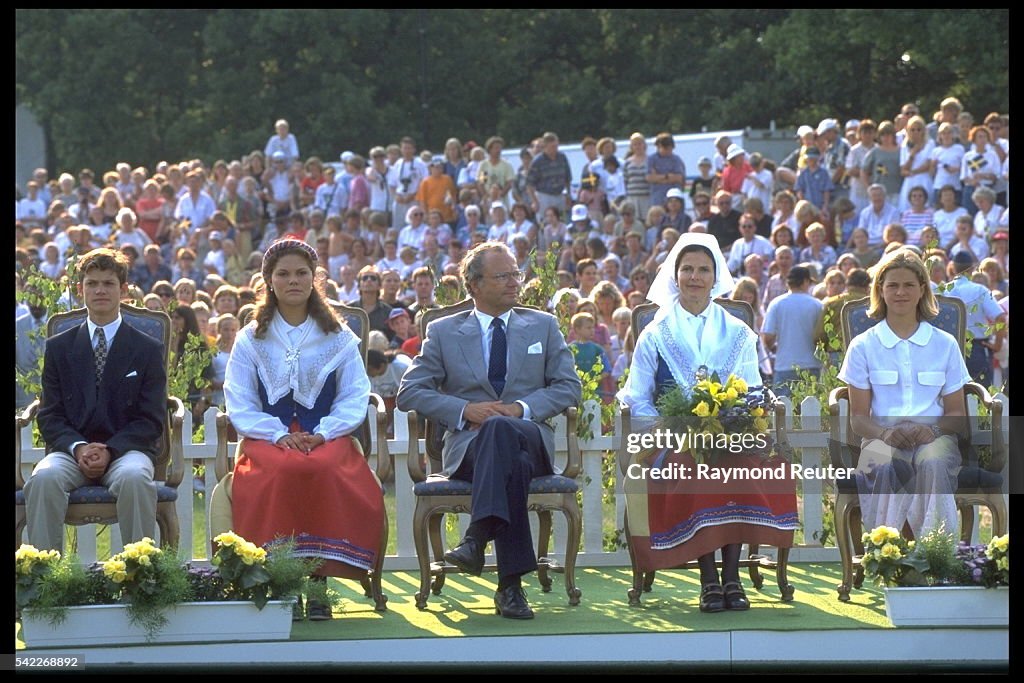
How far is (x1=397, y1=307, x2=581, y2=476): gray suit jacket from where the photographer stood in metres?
7.64

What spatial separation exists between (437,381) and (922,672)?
2607mm

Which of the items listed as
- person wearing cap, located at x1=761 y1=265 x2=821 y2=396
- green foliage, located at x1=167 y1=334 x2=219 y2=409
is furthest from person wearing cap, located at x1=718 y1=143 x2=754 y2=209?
green foliage, located at x1=167 y1=334 x2=219 y2=409

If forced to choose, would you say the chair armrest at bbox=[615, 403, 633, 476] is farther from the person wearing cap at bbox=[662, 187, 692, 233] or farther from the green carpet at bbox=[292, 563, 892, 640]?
the person wearing cap at bbox=[662, 187, 692, 233]

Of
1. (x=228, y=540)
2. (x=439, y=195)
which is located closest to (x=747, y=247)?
(x=439, y=195)

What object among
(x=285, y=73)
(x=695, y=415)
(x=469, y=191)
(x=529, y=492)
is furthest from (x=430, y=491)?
(x=285, y=73)

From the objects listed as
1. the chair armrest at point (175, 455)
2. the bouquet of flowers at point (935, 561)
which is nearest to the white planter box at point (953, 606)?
the bouquet of flowers at point (935, 561)

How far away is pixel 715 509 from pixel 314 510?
168cm

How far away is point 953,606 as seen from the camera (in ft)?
21.3

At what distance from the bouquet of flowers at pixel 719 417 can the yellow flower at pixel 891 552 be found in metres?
0.89

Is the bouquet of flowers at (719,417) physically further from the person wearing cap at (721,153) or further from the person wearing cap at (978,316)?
the person wearing cap at (721,153)

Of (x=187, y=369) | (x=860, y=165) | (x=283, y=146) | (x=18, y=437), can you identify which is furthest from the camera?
(x=283, y=146)

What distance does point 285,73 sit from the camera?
124ft

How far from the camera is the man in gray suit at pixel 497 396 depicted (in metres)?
7.20

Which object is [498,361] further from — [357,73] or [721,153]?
[357,73]
